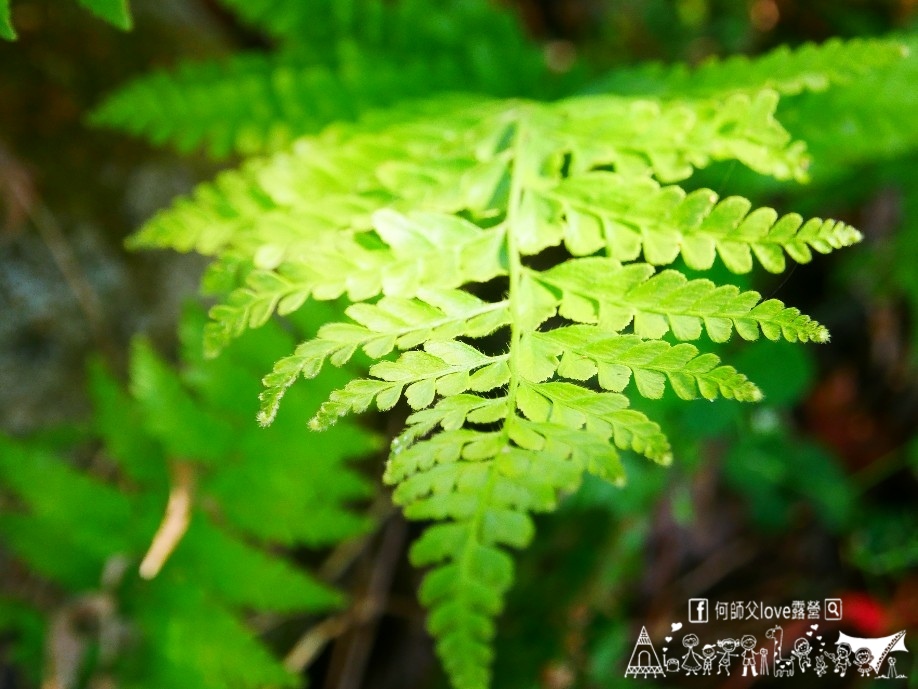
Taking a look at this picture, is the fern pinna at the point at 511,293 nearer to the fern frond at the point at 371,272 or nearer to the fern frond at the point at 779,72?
the fern frond at the point at 371,272

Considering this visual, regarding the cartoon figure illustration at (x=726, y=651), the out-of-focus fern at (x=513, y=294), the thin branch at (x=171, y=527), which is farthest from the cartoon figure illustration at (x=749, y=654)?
the thin branch at (x=171, y=527)

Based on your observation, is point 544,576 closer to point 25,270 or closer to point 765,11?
point 25,270

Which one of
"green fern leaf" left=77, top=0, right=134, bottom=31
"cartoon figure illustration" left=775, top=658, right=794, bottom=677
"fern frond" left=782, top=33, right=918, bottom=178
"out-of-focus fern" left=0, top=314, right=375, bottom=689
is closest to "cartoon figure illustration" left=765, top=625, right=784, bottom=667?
"cartoon figure illustration" left=775, top=658, right=794, bottom=677

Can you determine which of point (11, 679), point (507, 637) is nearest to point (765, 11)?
point (507, 637)

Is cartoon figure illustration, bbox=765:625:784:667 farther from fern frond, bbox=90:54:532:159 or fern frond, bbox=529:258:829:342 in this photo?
fern frond, bbox=90:54:532:159

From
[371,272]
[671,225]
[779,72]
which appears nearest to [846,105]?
[779,72]
